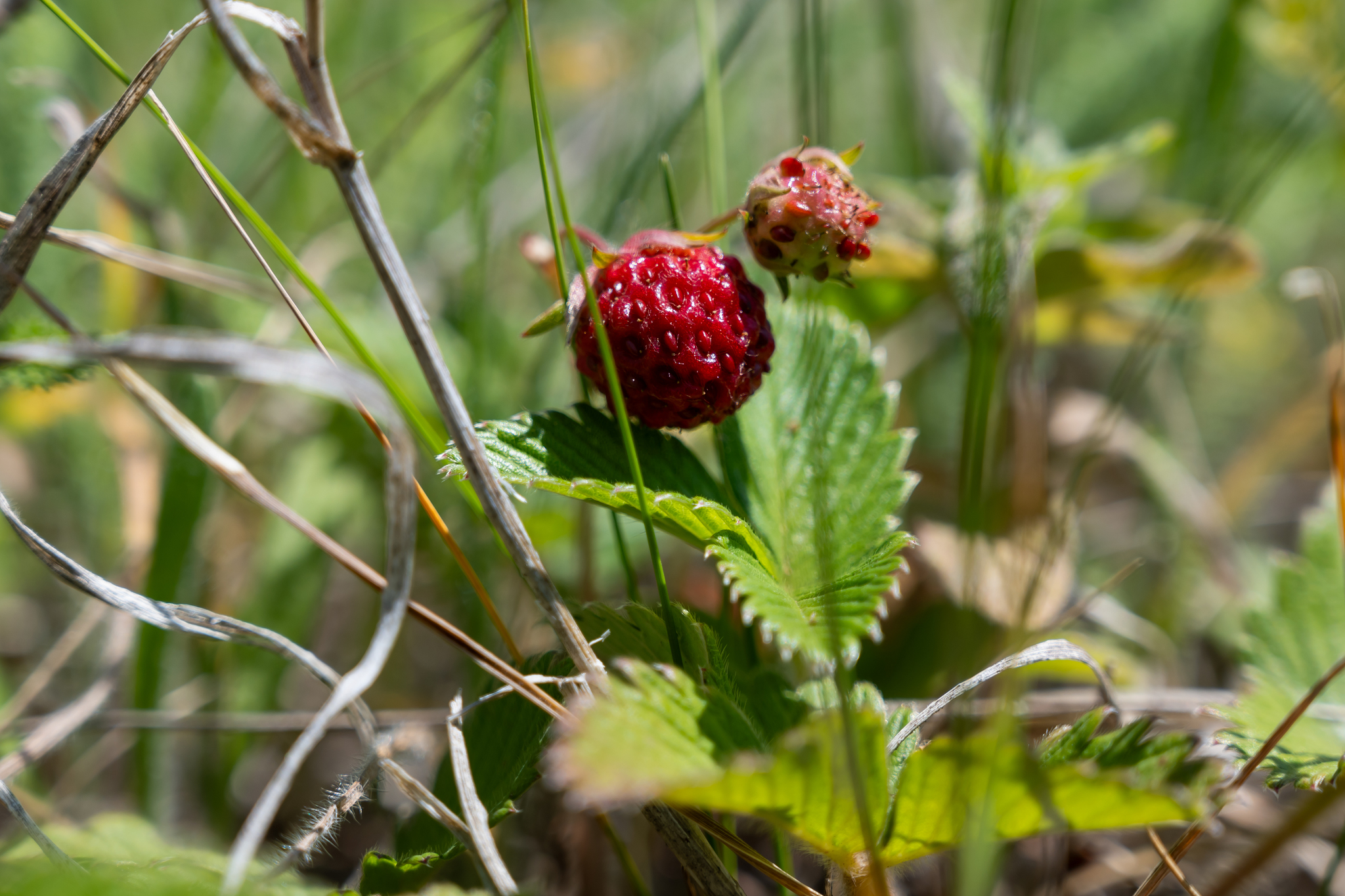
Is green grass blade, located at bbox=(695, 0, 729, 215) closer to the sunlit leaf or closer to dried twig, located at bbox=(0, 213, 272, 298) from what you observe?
dried twig, located at bbox=(0, 213, 272, 298)

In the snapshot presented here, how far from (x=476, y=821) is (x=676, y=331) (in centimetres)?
52

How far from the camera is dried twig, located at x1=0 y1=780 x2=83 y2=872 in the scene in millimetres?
812

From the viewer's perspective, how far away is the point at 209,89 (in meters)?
1.70

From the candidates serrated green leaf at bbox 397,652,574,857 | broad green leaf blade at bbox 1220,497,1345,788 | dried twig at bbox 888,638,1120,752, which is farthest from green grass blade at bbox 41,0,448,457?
broad green leaf blade at bbox 1220,497,1345,788

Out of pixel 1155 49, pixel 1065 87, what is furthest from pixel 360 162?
pixel 1155 49

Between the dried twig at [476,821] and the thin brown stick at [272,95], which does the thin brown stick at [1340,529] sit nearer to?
the dried twig at [476,821]

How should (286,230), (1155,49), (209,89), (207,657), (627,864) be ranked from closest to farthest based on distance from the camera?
(627,864) < (207,657) < (209,89) < (286,230) < (1155,49)

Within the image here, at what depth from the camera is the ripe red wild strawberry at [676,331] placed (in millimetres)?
967

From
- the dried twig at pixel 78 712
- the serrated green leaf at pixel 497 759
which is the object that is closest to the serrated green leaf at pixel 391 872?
the serrated green leaf at pixel 497 759

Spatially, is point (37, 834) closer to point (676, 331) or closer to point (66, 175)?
point (66, 175)

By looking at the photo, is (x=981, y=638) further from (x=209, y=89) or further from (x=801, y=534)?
(x=209, y=89)

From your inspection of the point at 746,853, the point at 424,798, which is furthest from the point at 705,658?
the point at 424,798

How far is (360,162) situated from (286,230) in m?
1.42

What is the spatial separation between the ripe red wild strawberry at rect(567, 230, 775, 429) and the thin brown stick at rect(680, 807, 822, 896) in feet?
1.31
